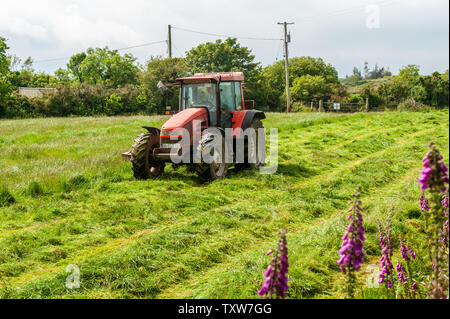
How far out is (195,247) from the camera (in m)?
5.03

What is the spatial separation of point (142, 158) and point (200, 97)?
2.03m

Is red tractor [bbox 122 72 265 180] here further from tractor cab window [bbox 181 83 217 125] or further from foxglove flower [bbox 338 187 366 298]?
foxglove flower [bbox 338 187 366 298]

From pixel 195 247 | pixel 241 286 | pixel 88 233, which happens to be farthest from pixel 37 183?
pixel 241 286

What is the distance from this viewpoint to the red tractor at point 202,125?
852cm

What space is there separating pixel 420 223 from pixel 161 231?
3.56 m

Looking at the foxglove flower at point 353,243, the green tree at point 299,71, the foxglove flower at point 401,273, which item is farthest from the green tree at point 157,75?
the foxglove flower at point 353,243

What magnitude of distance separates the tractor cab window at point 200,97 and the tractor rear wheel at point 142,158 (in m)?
1.28

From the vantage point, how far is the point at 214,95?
9391 mm

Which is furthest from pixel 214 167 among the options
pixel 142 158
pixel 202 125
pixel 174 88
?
pixel 174 88

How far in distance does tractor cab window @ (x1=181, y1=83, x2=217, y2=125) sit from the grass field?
5.15 feet

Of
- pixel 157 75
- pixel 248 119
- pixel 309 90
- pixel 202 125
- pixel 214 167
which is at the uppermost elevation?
pixel 157 75

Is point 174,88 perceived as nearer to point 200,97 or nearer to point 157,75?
point 157,75

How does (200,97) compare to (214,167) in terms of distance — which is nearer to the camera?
(214,167)

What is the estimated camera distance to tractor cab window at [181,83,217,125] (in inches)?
368
